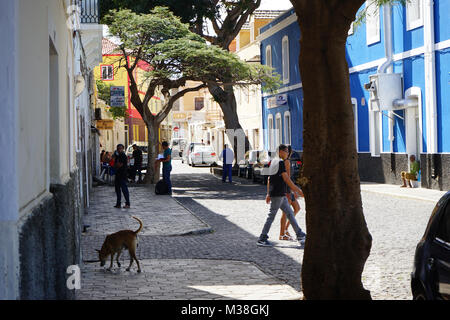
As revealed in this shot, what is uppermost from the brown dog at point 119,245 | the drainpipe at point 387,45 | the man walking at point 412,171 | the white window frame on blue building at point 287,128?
the drainpipe at point 387,45

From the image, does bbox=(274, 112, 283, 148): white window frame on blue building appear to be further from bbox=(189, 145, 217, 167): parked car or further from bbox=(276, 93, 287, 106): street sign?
bbox=(189, 145, 217, 167): parked car

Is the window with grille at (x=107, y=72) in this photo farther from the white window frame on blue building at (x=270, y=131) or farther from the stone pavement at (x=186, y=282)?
the stone pavement at (x=186, y=282)

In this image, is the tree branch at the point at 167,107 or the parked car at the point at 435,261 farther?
the tree branch at the point at 167,107

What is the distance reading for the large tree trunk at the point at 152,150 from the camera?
29.8 meters

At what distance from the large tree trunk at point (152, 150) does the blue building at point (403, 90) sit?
8730 millimetres

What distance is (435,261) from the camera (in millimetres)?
5074

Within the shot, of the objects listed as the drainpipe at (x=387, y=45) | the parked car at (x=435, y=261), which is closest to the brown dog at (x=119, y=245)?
the parked car at (x=435, y=261)

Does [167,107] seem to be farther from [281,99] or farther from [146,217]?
[146,217]

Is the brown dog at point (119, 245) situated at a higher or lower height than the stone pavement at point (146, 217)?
higher

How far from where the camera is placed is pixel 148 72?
27562mm

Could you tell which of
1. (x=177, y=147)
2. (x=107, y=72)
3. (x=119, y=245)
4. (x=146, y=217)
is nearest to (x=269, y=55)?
(x=107, y=72)

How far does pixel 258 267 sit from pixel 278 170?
2.65m

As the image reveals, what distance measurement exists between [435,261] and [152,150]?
25383mm

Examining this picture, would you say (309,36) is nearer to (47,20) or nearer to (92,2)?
(47,20)
